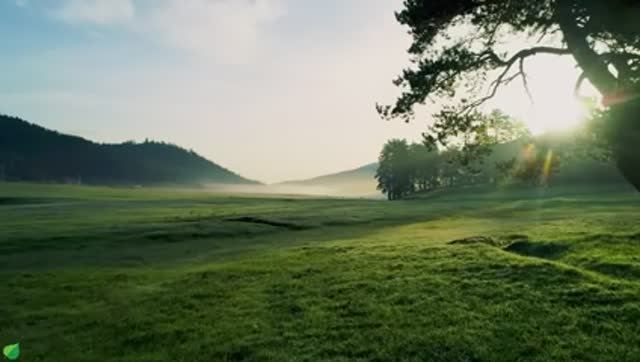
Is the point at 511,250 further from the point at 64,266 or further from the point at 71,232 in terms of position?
the point at 71,232

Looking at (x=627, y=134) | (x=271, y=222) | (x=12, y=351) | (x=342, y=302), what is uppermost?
(x=627, y=134)

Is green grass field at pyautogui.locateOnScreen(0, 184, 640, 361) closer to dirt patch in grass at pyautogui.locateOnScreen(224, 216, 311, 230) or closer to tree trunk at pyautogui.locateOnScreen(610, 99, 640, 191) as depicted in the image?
tree trunk at pyautogui.locateOnScreen(610, 99, 640, 191)

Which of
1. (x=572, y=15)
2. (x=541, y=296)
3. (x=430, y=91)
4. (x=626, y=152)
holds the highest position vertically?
(x=572, y=15)

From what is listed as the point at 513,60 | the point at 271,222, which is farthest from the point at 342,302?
the point at 271,222

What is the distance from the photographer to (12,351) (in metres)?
19.2

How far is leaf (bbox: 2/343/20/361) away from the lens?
1865 centimetres

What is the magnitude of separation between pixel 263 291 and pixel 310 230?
33316mm

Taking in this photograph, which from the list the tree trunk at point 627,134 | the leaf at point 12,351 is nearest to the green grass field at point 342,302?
the leaf at point 12,351

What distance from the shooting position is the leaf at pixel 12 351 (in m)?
18.7

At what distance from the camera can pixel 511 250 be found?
109 feet

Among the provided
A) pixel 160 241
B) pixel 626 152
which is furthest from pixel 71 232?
pixel 626 152

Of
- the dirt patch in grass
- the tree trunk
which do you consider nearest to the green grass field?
the tree trunk

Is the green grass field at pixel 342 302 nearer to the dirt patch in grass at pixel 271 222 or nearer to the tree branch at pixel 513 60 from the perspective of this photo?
the tree branch at pixel 513 60

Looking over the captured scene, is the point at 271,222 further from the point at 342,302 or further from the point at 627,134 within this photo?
the point at 627,134
